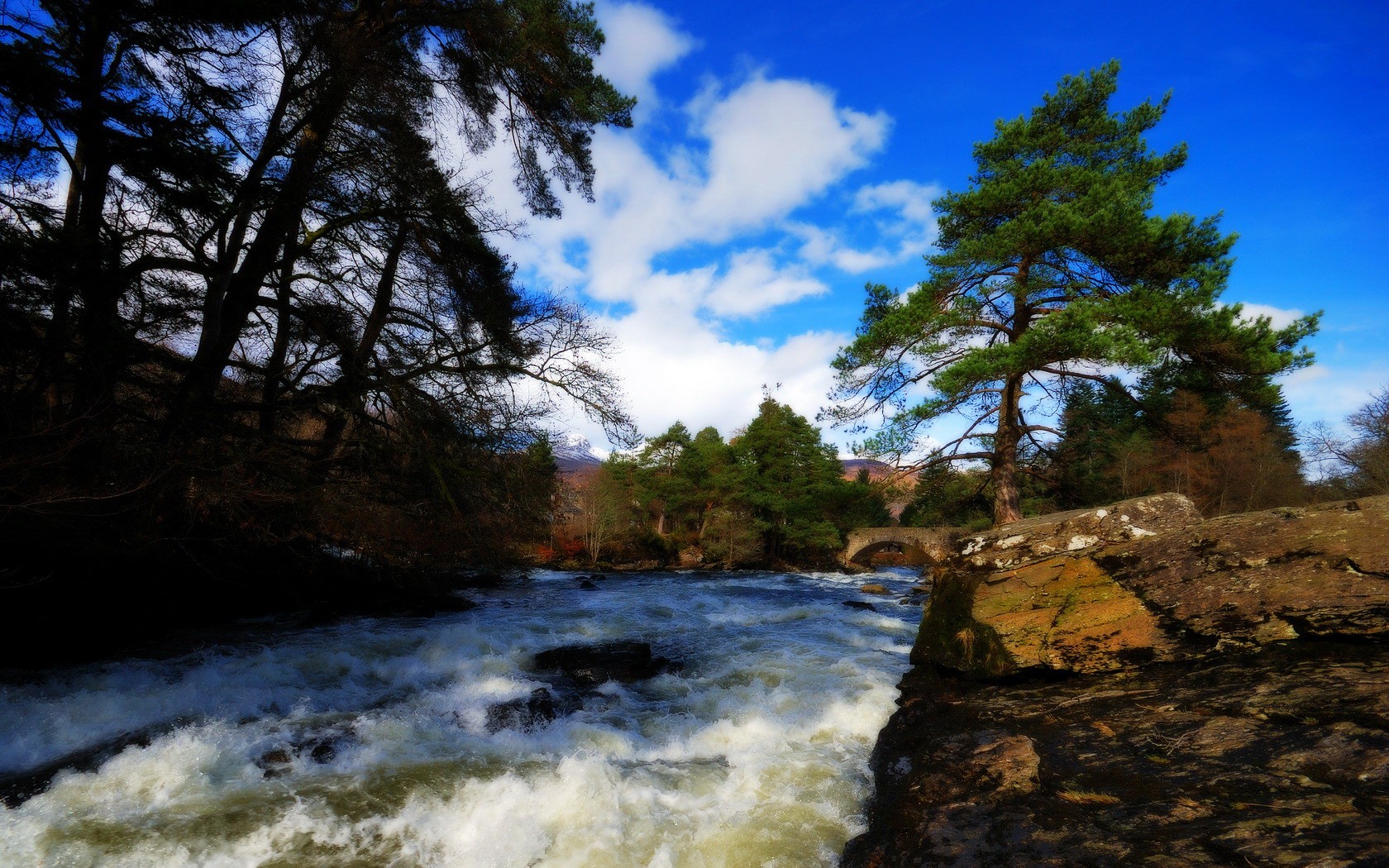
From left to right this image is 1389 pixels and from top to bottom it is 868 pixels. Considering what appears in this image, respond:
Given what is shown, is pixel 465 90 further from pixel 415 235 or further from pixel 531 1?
pixel 415 235

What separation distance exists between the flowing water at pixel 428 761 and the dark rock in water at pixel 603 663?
28 cm

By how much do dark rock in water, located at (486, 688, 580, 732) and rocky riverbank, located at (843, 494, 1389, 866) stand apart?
3.05 metres

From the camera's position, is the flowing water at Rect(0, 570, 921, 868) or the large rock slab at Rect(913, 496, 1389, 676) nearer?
the flowing water at Rect(0, 570, 921, 868)

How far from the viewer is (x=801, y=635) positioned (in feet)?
30.1

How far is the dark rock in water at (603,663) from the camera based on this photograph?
6816 millimetres

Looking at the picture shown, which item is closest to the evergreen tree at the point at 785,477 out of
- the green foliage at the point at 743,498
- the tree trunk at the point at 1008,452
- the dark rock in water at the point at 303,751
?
the green foliage at the point at 743,498

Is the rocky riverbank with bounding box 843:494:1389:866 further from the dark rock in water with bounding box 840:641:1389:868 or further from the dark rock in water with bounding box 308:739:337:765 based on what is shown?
the dark rock in water with bounding box 308:739:337:765

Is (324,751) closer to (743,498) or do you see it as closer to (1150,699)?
(1150,699)

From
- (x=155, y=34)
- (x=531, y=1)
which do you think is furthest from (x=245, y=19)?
(x=531, y=1)

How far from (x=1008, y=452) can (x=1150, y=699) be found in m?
8.07

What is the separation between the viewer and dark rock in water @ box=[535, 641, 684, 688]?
682 cm

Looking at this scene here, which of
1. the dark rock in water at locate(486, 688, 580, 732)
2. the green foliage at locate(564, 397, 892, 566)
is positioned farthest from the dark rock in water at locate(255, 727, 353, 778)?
the green foliage at locate(564, 397, 892, 566)

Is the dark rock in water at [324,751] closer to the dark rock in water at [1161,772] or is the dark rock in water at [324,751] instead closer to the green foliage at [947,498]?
the dark rock in water at [1161,772]

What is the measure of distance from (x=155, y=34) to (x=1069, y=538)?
1069 centimetres
